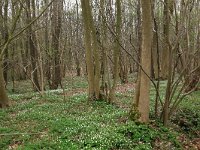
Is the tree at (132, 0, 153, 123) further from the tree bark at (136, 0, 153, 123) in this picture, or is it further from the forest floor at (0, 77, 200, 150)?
the forest floor at (0, 77, 200, 150)

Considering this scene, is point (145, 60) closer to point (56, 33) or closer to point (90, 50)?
point (90, 50)

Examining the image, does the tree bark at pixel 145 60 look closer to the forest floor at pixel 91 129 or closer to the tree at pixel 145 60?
the tree at pixel 145 60

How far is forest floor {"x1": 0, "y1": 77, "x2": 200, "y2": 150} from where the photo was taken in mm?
10711

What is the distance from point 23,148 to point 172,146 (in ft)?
Result: 16.3

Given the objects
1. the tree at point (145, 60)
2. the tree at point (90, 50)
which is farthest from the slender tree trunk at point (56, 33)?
the tree at point (145, 60)

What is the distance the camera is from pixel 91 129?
11.7 metres

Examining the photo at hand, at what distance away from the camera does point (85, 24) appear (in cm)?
1780

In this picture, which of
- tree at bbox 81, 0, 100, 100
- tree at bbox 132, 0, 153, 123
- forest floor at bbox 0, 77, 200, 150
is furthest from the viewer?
tree at bbox 81, 0, 100, 100

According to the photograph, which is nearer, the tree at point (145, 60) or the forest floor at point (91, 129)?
the forest floor at point (91, 129)

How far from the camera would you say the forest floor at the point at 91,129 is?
422 inches

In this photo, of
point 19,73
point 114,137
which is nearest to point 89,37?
point 114,137

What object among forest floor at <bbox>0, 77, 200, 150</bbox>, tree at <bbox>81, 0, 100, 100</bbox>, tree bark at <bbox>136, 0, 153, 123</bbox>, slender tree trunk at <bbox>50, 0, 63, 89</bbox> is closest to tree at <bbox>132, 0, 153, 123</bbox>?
tree bark at <bbox>136, 0, 153, 123</bbox>

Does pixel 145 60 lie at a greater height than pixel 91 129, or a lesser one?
greater

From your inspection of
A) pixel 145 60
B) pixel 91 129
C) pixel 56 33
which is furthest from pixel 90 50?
pixel 56 33
